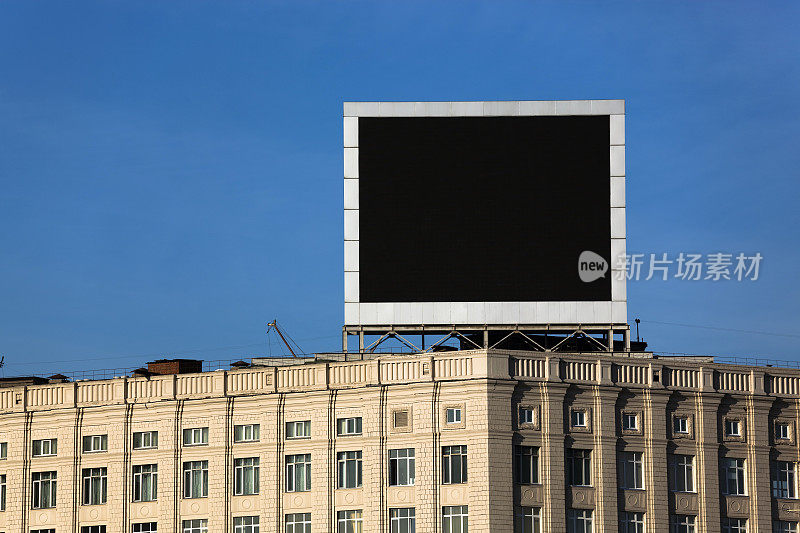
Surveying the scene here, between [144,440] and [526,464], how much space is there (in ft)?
86.8

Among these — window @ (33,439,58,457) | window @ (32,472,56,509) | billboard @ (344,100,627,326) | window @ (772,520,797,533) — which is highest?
billboard @ (344,100,627,326)

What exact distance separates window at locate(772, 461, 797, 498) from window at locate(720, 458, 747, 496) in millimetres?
2580

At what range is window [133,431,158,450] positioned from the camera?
11006 centimetres

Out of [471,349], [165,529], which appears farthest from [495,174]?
[165,529]

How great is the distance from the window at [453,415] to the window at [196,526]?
59.8ft

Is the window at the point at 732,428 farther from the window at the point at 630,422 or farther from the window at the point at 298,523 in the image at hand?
the window at the point at 298,523

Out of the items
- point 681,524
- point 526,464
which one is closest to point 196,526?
point 526,464

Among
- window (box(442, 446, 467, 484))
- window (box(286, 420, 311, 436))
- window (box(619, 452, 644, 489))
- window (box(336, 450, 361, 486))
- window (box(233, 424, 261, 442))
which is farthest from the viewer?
window (box(233, 424, 261, 442))

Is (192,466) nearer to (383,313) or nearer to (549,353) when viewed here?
(383,313)

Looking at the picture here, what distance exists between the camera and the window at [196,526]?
108 meters

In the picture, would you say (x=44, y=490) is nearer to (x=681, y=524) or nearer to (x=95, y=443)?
(x=95, y=443)

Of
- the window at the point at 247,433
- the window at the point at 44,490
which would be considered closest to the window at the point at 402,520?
the window at the point at 247,433

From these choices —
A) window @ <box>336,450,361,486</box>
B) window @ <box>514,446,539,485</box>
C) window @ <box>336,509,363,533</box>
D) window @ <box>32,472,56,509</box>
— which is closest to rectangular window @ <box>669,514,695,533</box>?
window @ <box>514,446,539,485</box>

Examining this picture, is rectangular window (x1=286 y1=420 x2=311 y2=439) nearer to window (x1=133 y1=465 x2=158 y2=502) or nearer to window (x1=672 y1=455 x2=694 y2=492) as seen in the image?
window (x1=133 y1=465 x2=158 y2=502)
